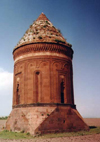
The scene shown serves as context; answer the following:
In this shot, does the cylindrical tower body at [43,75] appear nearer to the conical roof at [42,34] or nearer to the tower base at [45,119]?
the conical roof at [42,34]

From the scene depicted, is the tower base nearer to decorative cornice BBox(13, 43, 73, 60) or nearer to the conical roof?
decorative cornice BBox(13, 43, 73, 60)

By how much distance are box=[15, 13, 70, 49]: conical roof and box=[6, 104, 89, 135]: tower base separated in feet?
21.5

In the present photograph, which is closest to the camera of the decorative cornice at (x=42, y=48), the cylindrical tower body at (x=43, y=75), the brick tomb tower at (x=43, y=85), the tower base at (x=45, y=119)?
the tower base at (x=45, y=119)

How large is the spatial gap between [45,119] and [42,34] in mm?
8663

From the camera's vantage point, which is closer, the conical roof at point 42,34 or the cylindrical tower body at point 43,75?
the cylindrical tower body at point 43,75

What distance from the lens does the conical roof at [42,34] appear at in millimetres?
17844

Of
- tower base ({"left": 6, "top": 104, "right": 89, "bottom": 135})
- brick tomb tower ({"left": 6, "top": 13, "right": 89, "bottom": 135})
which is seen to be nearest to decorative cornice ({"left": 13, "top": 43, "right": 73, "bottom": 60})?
brick tomb tower ({"left": 6, "top": 13, "right": 89, "bottom": 135})

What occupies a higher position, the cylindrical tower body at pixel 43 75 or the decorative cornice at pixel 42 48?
the decorative cornice at pixel 42 48

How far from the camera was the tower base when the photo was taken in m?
14.7

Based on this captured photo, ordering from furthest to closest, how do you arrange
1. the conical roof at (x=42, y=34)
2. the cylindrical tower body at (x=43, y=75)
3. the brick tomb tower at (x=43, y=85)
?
1. the conical roof at (x=42, y=34)
2. the cylindrical tower body at (x=43, y=75)
3. the brick tomb tower at (x=43, y=85)

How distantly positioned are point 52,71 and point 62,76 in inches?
49.9

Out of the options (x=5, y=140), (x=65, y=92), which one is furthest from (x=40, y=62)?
(x=5, y=140)

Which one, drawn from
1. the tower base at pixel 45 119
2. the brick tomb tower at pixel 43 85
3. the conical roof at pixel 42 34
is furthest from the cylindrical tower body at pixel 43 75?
the tower base at pixel 45 119

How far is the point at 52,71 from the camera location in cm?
1709
